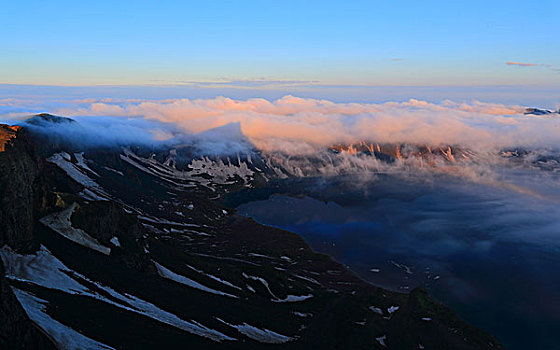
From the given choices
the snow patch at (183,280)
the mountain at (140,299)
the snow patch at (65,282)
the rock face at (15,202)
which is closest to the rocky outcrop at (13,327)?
the mountain at (140,299)

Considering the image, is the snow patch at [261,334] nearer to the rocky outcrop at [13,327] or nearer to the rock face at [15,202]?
the rock face at [15,202]

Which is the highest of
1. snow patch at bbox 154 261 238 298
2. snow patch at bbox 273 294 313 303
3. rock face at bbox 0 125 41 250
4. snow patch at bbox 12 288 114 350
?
rock face at bbox 0 125 41 250

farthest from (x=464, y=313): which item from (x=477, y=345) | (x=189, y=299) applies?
(x=189, y=299)

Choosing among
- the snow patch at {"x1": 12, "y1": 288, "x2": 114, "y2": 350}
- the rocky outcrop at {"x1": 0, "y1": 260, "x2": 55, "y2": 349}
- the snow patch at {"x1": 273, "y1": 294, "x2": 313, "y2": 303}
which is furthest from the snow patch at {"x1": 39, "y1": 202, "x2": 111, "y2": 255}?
the snow patch at {"x1": 273, "y1": 294, "x2": 313, "y2": 303}

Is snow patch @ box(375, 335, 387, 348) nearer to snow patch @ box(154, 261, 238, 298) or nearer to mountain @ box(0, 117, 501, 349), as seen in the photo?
mountain @ box(0, 117, 501, 349)

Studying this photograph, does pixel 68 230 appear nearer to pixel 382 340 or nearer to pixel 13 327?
pixel 13 327

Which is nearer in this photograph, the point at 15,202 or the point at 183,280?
the point at 15,202

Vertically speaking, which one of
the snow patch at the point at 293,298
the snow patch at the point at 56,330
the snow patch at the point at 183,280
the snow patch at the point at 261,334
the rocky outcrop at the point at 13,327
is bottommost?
the snow patch at the point at 293,298

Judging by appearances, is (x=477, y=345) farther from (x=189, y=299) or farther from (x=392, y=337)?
(x=189, y=299)

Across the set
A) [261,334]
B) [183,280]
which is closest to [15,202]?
[183,280]

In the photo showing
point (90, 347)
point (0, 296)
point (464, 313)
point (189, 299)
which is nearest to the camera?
point (0, 296)

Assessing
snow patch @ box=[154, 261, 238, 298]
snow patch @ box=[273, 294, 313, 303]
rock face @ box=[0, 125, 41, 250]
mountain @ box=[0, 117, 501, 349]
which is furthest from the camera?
snow patch @ box=[273, 294, 313, 303]
